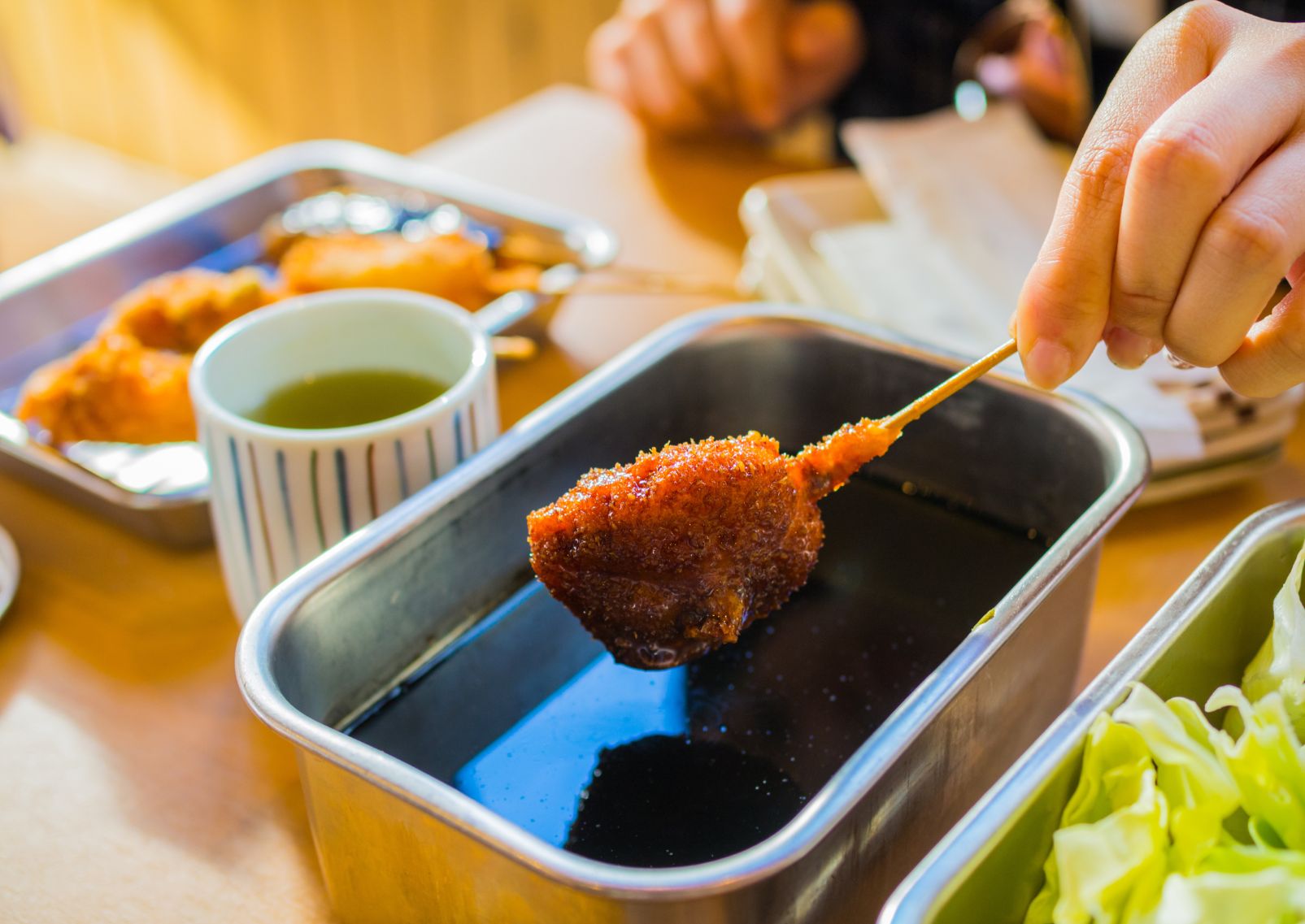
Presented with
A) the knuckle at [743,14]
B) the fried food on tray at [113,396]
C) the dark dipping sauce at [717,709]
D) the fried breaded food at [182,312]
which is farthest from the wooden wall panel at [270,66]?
the dark dipping sauce at [717,709]

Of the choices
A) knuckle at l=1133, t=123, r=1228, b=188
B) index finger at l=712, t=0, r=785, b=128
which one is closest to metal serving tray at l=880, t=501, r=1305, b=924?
knuckle at l=1133, t=123, r=1228, b=188

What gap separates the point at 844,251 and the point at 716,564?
732 millimetres

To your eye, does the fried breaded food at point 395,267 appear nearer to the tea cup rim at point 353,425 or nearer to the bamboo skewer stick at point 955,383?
the tea cup rim at point 353,425

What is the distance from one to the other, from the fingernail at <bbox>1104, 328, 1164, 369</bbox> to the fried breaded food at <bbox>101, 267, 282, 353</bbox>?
928mm

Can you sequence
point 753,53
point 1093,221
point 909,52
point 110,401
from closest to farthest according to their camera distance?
point 1093,221
point 110,401
point 753,53
point 909,52

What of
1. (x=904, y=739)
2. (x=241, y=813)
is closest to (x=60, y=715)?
(x=241, y=813)

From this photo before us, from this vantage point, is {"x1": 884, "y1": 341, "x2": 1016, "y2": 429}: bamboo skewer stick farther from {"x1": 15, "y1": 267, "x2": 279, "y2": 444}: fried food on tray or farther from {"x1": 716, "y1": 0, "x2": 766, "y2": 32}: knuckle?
{"x1": 716, "y1": 0, "x2": 766, "y2": 32}: knuckle

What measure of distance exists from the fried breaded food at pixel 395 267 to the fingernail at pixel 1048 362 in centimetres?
78

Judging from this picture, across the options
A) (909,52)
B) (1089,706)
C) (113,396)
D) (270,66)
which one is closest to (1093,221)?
(1089,706)

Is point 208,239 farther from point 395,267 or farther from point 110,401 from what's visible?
point 110,401

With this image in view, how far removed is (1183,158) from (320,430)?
26.4 inches

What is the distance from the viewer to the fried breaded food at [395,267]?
1.40 meters

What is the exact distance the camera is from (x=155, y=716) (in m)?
0.99

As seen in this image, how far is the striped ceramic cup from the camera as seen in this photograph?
3.06ft
